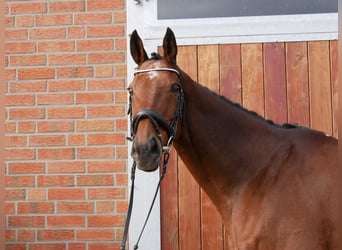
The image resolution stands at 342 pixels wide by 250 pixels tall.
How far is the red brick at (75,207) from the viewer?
353 cm

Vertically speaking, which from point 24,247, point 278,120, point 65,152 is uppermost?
point 278,120

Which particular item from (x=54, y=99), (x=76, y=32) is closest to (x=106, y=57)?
(x=76, y=32)

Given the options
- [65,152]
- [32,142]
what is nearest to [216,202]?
[65,152]

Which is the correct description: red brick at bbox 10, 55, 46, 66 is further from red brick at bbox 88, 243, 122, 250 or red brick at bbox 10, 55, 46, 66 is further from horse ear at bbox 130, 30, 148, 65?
red brick at bbox 88, 243, 122, 250

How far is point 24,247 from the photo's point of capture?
3.60 m

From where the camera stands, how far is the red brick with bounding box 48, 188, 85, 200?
3.54 m

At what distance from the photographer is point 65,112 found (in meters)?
3.58

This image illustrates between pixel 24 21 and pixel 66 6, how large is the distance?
364mm

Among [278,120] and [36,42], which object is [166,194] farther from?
[36,42]

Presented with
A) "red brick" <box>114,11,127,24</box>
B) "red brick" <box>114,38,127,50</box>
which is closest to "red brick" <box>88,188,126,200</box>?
"red brick" <box>114,38,127,50</box>

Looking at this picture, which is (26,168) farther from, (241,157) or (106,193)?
(241,157)

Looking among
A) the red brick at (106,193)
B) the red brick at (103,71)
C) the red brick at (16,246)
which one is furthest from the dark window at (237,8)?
the red brick at (16,246)

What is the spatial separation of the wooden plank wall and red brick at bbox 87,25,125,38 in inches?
20.1

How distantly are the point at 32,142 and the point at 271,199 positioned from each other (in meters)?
2.06
